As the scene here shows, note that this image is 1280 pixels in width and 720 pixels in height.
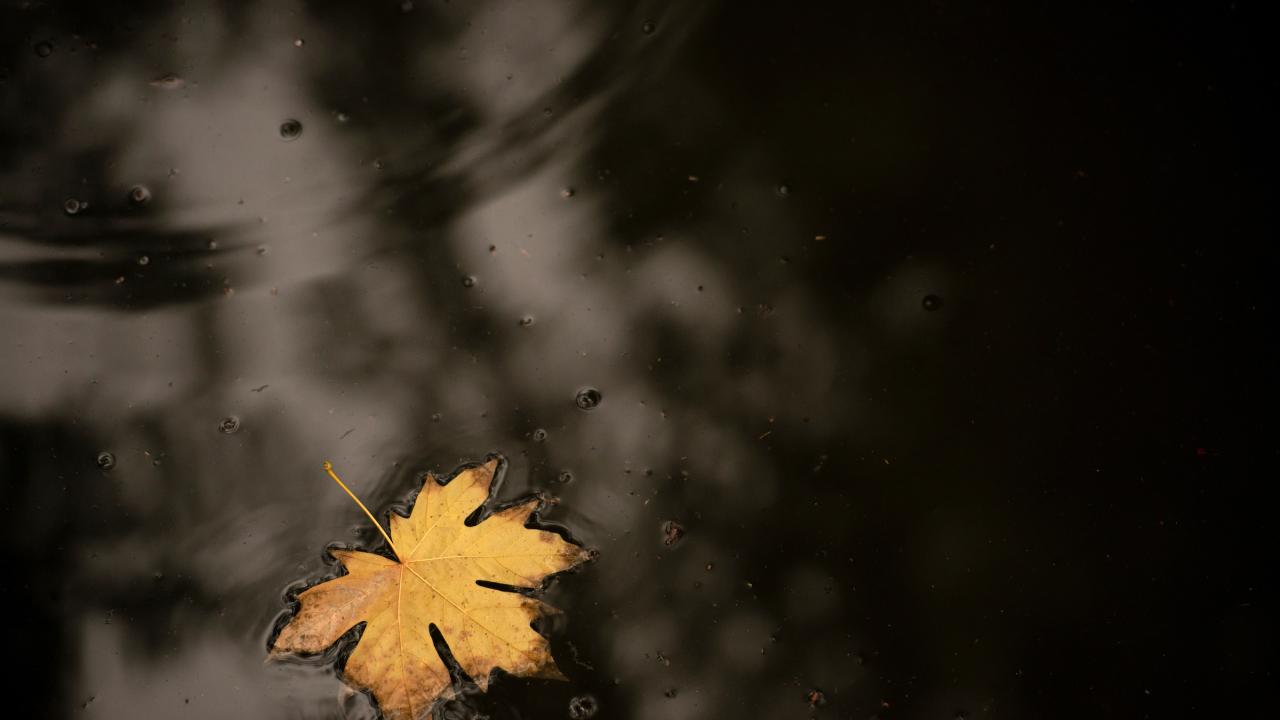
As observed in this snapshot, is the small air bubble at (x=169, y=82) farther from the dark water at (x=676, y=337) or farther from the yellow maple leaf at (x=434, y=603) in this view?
the yellow maple leaf at (x=434, y=603)

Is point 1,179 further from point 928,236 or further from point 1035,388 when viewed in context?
point 1035,388

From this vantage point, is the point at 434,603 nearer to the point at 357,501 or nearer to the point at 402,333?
the point at 357,501

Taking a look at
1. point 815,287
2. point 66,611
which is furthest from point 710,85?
point 66,611

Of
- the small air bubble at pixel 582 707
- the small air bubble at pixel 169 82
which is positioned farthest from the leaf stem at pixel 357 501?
the small air bubble at pixel 169 82

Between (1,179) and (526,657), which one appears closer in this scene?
(526,657)

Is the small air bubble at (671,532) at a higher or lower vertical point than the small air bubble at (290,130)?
lower

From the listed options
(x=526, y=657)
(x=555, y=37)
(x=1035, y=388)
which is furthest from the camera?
(x=555, y=37)

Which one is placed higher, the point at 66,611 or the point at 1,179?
the point at 1,179

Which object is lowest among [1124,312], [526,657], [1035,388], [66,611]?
[66,611]
